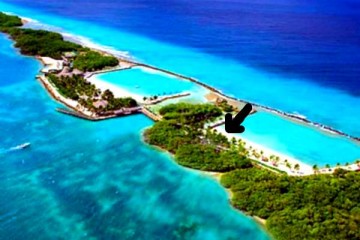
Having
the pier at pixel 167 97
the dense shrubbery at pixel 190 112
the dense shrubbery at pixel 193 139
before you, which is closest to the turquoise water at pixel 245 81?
the pier at pixel 167 97

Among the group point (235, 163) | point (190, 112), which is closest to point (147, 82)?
point (190, 112)

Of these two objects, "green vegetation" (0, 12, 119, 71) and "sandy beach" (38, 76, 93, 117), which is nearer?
"sandy beach" (38, 76, 93, 117)

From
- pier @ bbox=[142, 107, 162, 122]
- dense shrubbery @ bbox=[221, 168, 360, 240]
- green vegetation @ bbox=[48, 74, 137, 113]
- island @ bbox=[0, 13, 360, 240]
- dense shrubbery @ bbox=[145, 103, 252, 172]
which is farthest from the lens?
green vegetation @ bbox=[48, 74, 137, 113]

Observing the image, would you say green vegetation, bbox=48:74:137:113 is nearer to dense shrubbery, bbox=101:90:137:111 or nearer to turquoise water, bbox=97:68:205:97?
dense shrubbery, bbox=101:90:137:111

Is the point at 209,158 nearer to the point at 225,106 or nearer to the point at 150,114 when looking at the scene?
the point at 150,114

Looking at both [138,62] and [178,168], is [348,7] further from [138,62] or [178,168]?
[178,168]

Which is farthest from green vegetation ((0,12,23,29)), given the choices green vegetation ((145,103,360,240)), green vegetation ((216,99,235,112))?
green vegetation ((145,103,360,240))
